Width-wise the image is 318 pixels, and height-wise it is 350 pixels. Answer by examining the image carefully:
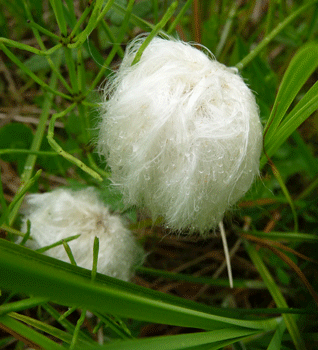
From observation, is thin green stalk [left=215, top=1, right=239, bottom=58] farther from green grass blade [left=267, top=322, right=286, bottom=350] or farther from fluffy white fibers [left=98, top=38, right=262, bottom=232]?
green grass blade [left=267, top=322, right=286, bottom=350]

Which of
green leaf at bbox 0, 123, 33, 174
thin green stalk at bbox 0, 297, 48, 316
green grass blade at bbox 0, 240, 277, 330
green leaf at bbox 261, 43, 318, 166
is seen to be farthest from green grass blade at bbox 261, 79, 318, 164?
green leaf at bbox 0, 123, 33, 174

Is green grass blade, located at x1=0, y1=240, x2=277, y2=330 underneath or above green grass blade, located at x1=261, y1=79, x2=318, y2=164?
underneath

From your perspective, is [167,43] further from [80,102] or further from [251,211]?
[251,211]

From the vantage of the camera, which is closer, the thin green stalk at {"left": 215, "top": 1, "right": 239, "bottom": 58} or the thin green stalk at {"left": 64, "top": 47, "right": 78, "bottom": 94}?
the thin green stalk at {"left": 64, "top": 47, "right": 78, "bottom": 94}

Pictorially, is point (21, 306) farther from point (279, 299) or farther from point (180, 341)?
point (279, 299)

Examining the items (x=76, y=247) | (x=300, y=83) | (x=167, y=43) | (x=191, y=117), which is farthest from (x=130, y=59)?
(x=76, y=247)
